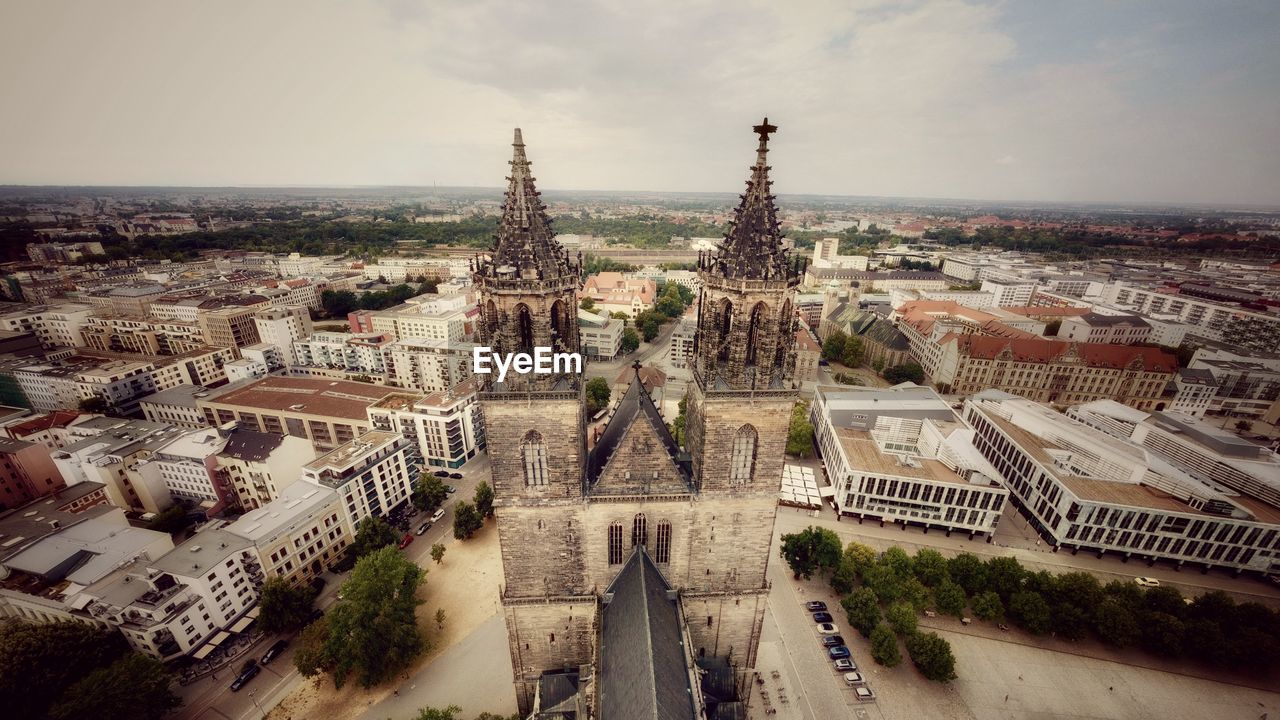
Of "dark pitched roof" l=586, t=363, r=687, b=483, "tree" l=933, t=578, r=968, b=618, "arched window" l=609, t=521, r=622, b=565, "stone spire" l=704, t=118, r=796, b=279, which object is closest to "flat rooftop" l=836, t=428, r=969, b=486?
"tree" l=933, t=578, r=968, b=618

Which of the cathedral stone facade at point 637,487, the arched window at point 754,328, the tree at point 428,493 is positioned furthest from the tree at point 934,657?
the tree at point 428,493

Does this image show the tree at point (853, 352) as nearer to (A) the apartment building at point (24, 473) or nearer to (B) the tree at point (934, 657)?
(B) the tree at point (934, 657)

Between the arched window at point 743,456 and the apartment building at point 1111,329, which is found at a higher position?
the arched window at point 743,456

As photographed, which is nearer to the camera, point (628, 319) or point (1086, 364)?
point (1086, 364)

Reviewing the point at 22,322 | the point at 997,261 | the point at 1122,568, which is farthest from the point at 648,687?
the point at 997,261

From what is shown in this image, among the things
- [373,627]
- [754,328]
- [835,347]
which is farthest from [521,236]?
[835,347]

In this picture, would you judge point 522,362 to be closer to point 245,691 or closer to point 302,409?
point 245,691

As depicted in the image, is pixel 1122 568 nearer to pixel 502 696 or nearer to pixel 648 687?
pixel 648 687
